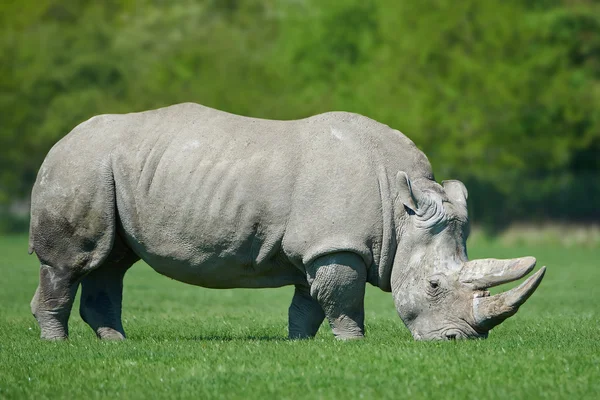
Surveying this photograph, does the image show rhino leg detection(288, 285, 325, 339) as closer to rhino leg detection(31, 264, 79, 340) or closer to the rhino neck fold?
the rhino neck fold

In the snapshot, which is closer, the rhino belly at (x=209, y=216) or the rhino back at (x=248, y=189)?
the rhino back at (x=248, y=189)

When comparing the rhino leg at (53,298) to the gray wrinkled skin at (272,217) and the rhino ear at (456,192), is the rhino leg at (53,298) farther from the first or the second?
the rhino ear at (456,192)

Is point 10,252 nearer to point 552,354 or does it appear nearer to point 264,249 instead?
point 264,249

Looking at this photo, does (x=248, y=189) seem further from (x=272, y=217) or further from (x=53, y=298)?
(x=53, y=298)

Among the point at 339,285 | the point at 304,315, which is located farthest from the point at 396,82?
the point at 339,285

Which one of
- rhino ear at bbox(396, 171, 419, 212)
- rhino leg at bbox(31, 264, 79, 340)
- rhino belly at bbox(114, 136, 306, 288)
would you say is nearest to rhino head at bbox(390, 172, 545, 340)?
rhino ear at bbox(396, 171, 419, 212)

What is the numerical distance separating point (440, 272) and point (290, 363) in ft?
6.24

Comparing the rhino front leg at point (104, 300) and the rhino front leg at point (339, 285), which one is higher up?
the rhino front leg at point (339, 285)

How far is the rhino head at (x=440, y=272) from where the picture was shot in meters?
9.77

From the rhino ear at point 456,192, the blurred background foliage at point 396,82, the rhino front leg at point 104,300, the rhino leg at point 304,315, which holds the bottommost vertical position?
the blurred background foliage at point 396,82

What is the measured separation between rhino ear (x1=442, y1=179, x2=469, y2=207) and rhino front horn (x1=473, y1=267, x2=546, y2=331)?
3.73ft

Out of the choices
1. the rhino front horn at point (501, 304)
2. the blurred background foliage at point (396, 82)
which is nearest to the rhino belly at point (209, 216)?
the rhino front horn at point (501, 304)

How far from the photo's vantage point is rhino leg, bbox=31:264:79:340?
11.1 meters

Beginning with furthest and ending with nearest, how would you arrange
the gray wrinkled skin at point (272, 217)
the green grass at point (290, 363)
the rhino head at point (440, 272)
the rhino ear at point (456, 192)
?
the rhino ear at point (456, 192) < the gray wrinkled skin at point (272, 217) < the rhino head at point (440, 272) < the green grass at point (290, 363)
